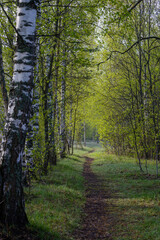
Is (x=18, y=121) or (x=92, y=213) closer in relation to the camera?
(x=18, y=121)

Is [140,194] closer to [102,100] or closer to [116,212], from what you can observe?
[116,212]

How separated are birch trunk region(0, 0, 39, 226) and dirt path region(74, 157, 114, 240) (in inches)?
70.4

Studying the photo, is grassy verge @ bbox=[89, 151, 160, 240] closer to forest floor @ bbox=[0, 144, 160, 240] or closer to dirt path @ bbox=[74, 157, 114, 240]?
forest floor @ bbox=[0, 144, 160, 240]

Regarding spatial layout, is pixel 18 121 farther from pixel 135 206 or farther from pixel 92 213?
pixel 135 206

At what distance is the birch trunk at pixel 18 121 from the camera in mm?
3623

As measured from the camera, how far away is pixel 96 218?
5820mm

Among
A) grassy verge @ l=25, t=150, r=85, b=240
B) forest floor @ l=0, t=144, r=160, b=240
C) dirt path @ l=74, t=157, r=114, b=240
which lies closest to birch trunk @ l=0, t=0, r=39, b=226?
forest floor @ l=0, t=144, r=160, b=240

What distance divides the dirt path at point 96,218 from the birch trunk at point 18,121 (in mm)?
1788

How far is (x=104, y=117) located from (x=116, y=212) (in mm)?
13255

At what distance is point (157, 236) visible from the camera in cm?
429

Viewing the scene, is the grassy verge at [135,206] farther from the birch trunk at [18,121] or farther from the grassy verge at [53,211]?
the birch trunk at [18,121]

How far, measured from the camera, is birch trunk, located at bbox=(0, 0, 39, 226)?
3623 millimetres

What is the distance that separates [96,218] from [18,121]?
386 cm

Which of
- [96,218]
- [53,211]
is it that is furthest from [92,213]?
[53,211]
